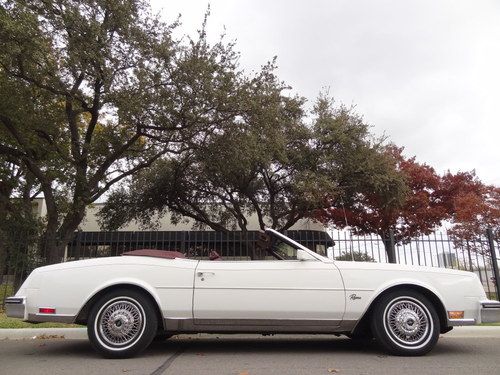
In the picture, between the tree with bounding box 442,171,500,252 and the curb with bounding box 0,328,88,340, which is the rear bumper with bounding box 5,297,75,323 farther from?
the tree with bounding box 442,171,500,252

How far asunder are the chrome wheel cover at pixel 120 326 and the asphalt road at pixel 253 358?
22 centimetres

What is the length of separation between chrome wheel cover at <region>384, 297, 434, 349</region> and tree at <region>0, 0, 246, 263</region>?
8703 mm

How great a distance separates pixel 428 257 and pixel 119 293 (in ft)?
28.9

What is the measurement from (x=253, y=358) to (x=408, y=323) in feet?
6.10

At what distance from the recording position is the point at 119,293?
18.1 ft

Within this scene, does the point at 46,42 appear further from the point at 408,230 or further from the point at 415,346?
the point at 408,230

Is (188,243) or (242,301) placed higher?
(188,243)

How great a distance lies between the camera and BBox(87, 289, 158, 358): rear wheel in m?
5.43

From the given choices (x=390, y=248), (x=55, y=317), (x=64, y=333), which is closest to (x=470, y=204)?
(x=390, y=248)

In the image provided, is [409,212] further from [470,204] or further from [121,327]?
[121,327]

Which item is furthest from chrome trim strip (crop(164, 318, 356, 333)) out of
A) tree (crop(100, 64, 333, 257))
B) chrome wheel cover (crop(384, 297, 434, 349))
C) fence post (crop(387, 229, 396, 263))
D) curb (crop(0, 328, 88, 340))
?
tree (crop(100, 64, 333, 257))

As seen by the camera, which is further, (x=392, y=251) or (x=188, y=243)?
(x=188, y=243)

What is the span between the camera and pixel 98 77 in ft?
41.5

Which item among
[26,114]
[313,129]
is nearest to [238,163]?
[313,129]
